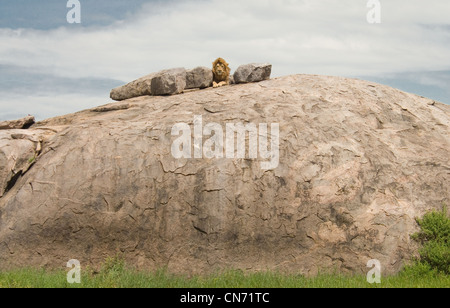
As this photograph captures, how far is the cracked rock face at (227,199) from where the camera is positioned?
36.9 ft

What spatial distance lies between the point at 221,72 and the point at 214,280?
735cm

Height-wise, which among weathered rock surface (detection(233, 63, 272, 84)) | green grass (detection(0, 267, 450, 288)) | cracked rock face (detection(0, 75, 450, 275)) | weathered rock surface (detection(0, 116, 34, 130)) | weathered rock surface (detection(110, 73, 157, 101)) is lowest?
green grass (detection(0, 267, 450, 288))

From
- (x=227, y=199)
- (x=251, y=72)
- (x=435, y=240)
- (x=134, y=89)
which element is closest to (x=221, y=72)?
(x=251, y=72)

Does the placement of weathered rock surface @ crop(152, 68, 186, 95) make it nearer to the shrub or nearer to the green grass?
the green grass

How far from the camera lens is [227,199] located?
37.4ft

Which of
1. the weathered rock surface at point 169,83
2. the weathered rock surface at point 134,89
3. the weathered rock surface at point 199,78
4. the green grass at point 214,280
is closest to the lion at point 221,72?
the weathered rock surface at point 199,78

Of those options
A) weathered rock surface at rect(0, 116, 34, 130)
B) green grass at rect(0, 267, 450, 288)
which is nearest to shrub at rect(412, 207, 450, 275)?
green grass at rect(0, 267, 450, 288)

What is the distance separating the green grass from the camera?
1026 centimetres

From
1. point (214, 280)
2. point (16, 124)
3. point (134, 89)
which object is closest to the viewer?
point (214, 280)

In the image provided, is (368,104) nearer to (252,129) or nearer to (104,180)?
(252,129)

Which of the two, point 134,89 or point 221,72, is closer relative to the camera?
point 221,72

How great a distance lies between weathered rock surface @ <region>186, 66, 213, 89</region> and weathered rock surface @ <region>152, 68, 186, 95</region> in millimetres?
190

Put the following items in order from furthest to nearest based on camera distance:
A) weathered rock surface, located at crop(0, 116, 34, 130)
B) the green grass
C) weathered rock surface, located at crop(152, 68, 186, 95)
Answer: weathered rock surface, located at crop(0, 116, 34, 130)
weathered rock surface, located at crop(152, 68, 186, 95)
the green grass

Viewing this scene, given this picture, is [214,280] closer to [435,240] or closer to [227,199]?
[227,199]
